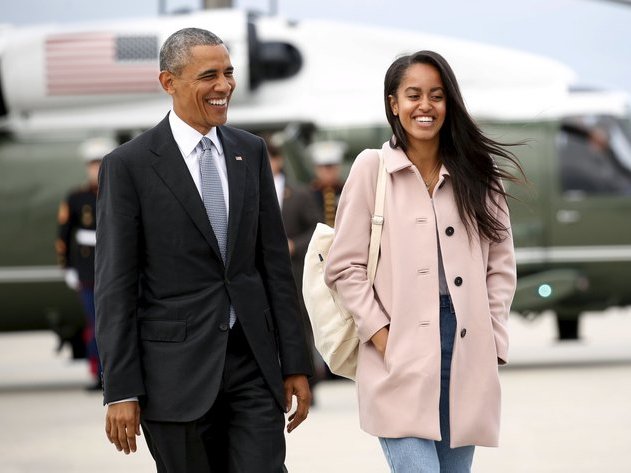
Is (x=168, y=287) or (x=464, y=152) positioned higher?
(x=464, y=152)

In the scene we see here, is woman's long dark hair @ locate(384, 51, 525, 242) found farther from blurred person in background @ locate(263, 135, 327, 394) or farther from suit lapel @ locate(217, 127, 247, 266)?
blurred person in background @ locate(263, 135, 327, 394)

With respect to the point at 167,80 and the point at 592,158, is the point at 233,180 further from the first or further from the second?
the point at 592,158

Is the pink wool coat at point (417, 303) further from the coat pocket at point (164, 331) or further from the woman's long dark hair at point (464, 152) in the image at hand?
the coat pocket at point (164, 331)

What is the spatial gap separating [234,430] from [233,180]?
0.69 meters

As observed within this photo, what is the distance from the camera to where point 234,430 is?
3.96 meters

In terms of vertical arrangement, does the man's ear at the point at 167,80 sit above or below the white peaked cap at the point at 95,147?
above

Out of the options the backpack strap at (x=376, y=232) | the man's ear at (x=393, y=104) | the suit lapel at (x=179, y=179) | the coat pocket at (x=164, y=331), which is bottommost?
the coat pocket at (x=164, y=331)

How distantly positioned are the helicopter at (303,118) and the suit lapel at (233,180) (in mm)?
7631

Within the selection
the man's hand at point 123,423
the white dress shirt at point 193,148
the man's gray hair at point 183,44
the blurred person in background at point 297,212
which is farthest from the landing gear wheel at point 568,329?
the man's hand at point 123,423

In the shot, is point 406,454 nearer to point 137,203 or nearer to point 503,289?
point 503,289

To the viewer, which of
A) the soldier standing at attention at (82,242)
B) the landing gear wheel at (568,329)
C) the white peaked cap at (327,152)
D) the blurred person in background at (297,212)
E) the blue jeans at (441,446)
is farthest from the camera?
the landing gear wheel at (568,329)

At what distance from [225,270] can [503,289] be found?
0.78m

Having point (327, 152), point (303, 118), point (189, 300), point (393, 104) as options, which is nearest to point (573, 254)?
point (327, 152)

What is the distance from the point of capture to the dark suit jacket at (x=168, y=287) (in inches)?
153
